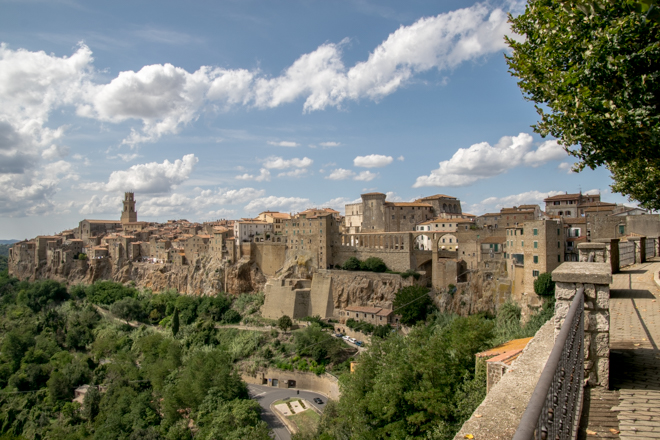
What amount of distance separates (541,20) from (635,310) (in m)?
5.57

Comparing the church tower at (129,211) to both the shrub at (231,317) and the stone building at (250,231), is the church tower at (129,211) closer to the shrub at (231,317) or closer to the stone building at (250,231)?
the stone building at (250,231)

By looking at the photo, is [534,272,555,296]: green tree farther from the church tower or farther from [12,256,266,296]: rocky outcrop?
the church tower

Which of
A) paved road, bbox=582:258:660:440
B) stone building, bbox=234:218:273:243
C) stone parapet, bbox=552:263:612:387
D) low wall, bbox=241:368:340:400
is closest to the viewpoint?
paved road, bbox=582:258:660:440

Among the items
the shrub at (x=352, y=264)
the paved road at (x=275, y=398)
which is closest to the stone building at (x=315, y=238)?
the shrub at (x=352, y=264)

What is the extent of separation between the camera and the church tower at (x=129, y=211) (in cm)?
7288

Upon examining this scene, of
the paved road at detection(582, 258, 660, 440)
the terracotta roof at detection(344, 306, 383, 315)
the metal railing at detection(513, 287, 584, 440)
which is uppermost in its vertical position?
the metal railing at detection(513, 287, 584, 440)

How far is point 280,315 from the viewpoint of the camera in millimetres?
37781

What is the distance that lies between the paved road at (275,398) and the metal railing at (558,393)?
72.0 feet

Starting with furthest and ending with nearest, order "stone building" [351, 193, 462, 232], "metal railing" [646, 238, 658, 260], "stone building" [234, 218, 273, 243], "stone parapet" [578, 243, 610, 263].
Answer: "stone building" [234, 218, 273, 243], "stone building" [351, 193, 462, 232], "metal railing" [646, 238, 658, 260], "stone parapet" [578, 243, 610, 263]

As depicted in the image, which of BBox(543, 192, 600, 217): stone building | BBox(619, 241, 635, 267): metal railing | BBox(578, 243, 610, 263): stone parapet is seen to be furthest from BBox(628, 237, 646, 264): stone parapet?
BBox(543, 192, 600, 217): stone building

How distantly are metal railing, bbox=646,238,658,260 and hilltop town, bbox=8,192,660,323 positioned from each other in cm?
464

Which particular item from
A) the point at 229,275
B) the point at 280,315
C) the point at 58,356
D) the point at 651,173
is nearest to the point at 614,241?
the point at 651,173

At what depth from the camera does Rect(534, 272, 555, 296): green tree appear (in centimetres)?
2106

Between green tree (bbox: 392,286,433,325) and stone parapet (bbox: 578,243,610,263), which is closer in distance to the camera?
stone parapet (bbox: 578,243,610,263)
